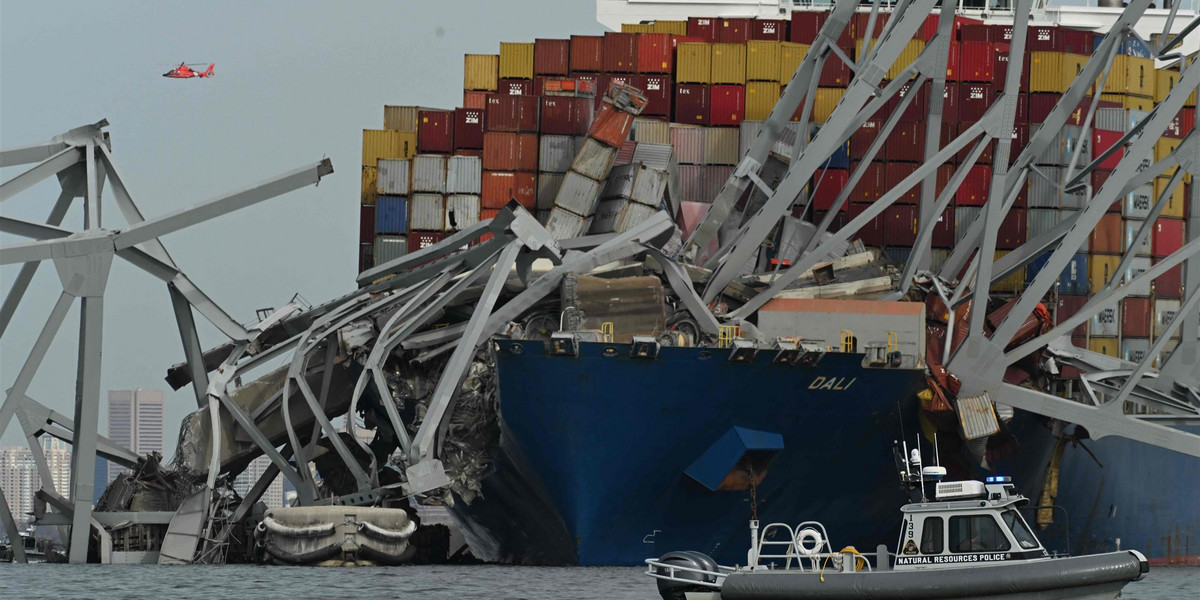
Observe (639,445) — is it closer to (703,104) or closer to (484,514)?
(484,514)

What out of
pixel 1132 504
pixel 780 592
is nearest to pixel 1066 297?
pixel 1132 504

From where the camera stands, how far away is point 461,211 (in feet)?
158

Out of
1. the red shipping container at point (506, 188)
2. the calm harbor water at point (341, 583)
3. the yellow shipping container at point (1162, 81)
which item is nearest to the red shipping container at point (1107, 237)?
the yellow shipping container at point (1162, 81)

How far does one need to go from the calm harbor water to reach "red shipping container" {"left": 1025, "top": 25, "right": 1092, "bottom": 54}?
61.3 feet

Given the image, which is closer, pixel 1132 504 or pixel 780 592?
pixel 780 592

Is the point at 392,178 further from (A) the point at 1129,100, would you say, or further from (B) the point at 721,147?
(A) the point at 1129,100

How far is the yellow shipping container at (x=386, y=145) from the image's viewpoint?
5341cm

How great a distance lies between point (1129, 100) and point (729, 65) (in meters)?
12.3

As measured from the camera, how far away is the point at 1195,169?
3869 centimetres

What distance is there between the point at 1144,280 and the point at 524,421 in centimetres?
1381

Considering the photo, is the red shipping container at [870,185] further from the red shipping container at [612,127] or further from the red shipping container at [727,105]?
the red shipping container at [612,127]

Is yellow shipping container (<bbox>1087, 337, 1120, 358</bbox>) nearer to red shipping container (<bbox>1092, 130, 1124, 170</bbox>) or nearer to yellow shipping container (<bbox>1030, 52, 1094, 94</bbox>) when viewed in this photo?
red shipping container (<bbox>1092, 130, 1124, 170</bbox>)

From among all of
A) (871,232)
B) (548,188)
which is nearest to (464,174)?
(548,188)

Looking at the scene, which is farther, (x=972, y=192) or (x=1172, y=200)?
(x=1172, y=200)
